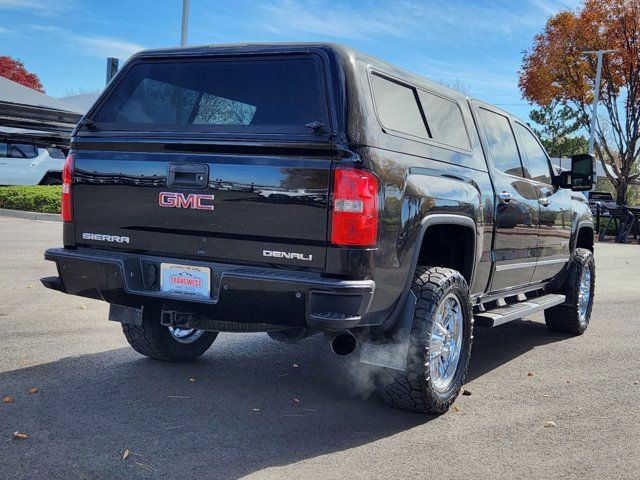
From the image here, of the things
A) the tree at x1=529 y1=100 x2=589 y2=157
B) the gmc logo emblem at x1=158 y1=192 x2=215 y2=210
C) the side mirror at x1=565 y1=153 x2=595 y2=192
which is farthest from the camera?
the tree at x1=529 y1=100 x2=589 y2=157

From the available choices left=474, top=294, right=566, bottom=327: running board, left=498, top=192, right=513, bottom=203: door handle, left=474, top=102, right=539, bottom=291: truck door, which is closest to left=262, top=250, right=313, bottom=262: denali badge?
left=474, top=294, right=566, bottom=327: running board

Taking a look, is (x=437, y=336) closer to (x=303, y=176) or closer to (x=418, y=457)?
(x=418, y=457)

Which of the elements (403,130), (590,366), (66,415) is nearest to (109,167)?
(66,415)

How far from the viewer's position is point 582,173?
6402 millimetres

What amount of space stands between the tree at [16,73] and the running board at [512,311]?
46066 mm

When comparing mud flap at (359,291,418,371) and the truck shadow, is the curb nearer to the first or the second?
the truck shadow

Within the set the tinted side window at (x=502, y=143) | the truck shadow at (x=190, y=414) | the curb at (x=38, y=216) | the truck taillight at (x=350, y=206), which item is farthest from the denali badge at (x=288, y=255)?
the curb at (x=38, y=216)

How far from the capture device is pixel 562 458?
368cm

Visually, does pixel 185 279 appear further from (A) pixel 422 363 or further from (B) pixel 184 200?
(A) pixel 422 363

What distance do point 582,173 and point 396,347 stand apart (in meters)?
3.35

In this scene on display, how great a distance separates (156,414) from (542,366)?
3257 mm

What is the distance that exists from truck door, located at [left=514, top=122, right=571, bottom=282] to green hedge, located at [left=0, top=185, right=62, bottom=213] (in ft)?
42.9

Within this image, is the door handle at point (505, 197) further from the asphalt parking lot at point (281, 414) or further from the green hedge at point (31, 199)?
the green hedge at point (31, 199)

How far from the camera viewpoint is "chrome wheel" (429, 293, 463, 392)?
4.21 meters
